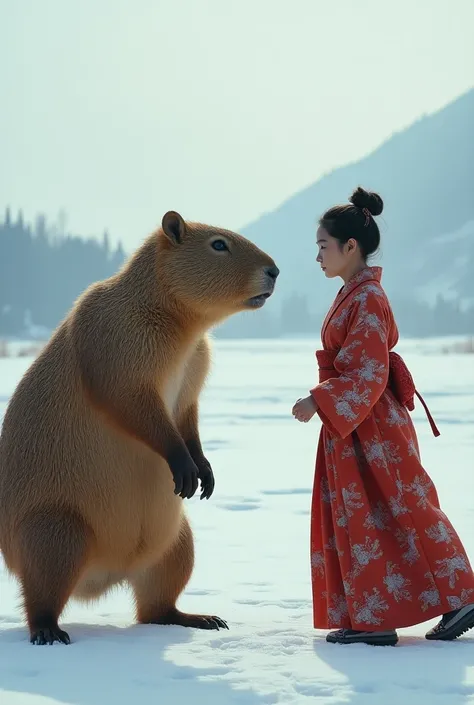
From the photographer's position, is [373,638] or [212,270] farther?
[212,270]

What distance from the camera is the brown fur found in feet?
13.2

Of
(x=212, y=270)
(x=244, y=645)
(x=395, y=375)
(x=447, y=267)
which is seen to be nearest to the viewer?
(x=244, y=645)

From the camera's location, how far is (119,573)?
4285 mm

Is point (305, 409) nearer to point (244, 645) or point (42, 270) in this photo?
point (244, 645)

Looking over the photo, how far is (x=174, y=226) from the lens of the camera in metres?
4.43

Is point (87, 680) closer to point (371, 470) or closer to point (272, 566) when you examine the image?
point (371, 470)

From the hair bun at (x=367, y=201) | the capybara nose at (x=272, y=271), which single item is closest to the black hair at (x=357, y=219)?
the hair bun at (x=367, y=201)

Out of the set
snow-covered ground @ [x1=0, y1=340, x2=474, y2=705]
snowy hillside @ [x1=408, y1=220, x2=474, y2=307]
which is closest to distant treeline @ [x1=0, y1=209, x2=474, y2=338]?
snowy hillside @ [x1=408, y1=220, x2=474, y2=307]

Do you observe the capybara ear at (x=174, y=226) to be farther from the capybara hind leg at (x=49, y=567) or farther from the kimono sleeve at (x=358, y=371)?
the capybara hind leg at (x=49, y=567)

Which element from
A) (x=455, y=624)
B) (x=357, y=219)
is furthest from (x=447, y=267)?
(x=455, y=624)

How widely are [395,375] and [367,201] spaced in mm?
705

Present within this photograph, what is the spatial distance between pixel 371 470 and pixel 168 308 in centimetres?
107

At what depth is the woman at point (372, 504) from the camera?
3.84 metres

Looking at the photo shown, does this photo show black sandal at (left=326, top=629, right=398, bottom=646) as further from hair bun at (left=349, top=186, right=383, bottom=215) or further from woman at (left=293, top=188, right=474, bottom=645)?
hair bun at (left=349, top=186, right=383, bottom=215)
